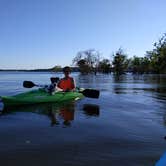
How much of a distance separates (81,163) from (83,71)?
98.1 m

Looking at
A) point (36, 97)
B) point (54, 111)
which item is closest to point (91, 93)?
point (36, 97)

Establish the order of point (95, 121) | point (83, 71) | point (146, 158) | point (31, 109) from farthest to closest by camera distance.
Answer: point (83, 71) < point (31, 109) < point (95, 121) < point (146, 158)

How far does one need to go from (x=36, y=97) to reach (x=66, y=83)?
294 centimetres

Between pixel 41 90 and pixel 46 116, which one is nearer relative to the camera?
pixel 46 116

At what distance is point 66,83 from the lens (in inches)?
685

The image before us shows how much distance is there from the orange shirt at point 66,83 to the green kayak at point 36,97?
49 centimetres

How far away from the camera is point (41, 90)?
15.7 m

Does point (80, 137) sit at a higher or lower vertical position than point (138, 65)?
lower

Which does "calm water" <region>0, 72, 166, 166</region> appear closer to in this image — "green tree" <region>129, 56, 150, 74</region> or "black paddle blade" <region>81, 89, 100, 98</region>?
"black paddle blade" <region>81, 89, 100, 98</region>

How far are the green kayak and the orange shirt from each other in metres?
0.49

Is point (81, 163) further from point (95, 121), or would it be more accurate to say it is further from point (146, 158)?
point (95, 121)

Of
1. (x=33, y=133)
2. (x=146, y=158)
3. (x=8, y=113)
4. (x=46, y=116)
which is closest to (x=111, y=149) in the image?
(x=146, y=158)

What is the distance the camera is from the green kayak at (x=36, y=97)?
13.9 m

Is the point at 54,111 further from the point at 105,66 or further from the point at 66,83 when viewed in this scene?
the point at 105,66
